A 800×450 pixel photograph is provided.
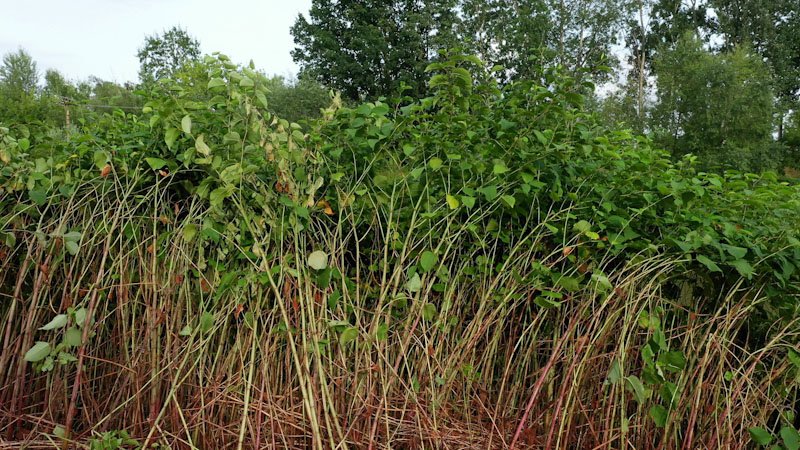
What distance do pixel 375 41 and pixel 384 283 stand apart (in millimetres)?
23213

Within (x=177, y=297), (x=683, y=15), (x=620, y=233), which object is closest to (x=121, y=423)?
(x=177, y=297)

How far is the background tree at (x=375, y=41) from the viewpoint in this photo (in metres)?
23.3

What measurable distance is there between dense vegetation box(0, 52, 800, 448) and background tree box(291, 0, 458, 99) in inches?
836

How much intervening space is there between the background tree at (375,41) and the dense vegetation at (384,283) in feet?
69.7

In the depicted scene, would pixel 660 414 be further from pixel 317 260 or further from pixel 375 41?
pixel 375 41

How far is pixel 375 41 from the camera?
77.0ft

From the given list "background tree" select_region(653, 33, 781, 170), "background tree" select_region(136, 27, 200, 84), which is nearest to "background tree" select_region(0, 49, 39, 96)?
"background tree" select_region(136, 27, 200, 84)

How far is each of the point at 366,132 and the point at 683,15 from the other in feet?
100

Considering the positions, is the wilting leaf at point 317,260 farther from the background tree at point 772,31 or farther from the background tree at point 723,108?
the background tree at point 772,31

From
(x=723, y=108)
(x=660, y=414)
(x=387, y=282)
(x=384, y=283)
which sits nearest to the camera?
(x=660, y=414)

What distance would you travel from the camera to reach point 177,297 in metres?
1.98

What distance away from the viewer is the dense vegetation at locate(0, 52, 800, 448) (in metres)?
1.77

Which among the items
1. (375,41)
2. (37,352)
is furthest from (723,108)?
(37,352)

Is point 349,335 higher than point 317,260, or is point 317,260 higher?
point 317,260
